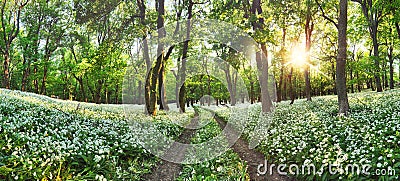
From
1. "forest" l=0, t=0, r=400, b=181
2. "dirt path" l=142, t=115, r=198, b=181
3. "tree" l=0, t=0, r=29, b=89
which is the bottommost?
"dirt path" l=142, t=115, r=198, b=181

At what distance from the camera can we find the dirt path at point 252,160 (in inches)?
310

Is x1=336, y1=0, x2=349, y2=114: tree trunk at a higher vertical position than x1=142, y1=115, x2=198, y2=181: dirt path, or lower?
higher

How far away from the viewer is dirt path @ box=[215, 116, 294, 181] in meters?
7.88

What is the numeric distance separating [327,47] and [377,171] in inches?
1642

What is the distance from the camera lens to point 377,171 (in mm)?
5770

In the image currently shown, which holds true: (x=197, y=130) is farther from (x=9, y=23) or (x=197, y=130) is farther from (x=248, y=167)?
(x=9, y=23)

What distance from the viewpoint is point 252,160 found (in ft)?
32.0

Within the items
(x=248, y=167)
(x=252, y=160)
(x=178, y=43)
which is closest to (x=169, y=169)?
(x=248, y=167)

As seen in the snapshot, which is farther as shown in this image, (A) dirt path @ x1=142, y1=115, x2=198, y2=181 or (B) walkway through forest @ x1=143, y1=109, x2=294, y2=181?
(A) dirt path @ x1=142, y1=115, x2=198, y2=181

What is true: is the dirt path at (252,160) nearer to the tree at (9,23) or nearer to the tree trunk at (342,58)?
the tree trunk at (342,58)

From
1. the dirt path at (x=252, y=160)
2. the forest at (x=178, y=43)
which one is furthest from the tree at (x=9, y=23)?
the dirt path at (x=252, y=160)

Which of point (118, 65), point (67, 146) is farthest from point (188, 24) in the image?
→ point (67, 146)

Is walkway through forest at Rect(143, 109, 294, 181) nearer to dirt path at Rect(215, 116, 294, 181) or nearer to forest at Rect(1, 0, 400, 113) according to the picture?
dirt path at Rect(215, 116, 294, 181)

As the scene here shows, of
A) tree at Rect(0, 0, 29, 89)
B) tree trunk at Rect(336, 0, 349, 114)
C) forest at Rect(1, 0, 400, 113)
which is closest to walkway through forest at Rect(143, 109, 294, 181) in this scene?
tree trunk at Rect(336, 0, 349, 114)
